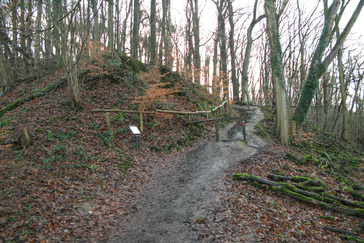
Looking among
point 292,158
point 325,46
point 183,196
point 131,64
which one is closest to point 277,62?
point 325,46

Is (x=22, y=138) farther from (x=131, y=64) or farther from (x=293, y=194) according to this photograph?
(x=131, y=64)

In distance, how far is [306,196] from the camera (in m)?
5.96

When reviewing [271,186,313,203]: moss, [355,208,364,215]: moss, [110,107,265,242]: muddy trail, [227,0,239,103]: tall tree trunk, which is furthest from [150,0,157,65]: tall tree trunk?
[355,208,364,215]: moss

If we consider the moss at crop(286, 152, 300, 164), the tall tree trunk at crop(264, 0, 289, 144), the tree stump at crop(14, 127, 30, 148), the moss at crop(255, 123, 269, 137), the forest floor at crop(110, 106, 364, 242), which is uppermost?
the tall tree trunk at crop(264, 0, 289, 144)

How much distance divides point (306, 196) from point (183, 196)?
3521mm

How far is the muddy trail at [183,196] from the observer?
13.6ft

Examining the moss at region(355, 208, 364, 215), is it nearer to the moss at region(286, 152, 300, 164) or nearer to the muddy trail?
the muddy trail

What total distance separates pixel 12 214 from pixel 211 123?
36.9ft

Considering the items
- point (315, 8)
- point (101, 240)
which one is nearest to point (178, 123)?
point (101, 240)

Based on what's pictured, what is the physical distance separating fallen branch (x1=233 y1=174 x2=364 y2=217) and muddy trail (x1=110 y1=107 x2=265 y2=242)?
43.7 inches

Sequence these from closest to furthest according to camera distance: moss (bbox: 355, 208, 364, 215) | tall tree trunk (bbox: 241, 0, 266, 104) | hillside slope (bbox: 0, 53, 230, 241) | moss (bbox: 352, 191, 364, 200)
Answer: hillside slope (bbox: 0, 53, 230, 241) → moss (bbox: 355, 208, 364, 215) → moss (bbox: 352, 191, 364, 200) → tall tree trunk (bbox: 241, 0, 266, 104)

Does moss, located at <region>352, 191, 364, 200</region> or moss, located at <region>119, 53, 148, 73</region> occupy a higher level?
moss, located at <region>119, 53, 148, 73</region>

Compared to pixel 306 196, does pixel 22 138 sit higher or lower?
higher

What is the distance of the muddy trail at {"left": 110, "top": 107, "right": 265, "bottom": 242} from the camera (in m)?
4.13
